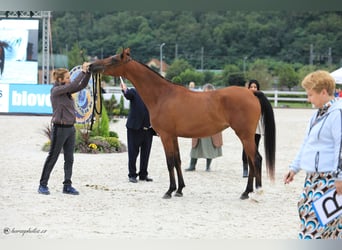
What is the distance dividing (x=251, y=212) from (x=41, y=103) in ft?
41.7

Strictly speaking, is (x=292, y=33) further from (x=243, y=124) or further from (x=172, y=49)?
(x=243, y=124)

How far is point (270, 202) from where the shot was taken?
25.1 ft

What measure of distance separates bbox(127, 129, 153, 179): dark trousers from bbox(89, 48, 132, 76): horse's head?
4.48 feet

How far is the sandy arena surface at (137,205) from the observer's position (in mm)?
5855

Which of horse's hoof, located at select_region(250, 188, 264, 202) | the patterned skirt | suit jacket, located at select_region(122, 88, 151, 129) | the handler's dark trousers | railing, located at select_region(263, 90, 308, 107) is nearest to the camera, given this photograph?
the patterned skirt

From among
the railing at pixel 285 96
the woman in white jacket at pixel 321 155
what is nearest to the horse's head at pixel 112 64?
the woman in white jacket at pixel 321 155

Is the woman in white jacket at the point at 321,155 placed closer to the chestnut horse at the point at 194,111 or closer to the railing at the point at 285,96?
the chestnut horse at the point at 194,111

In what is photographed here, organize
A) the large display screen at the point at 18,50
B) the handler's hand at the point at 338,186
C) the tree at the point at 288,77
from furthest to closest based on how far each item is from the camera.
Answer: the tree at the point at 288,77 → the large display screen at the point at 18,50 → the handler's hand at the point at 338,186

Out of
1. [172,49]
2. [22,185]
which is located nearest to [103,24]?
[172,49]

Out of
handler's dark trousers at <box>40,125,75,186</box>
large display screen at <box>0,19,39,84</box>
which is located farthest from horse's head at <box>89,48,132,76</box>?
large display screen at <box>0,19,39,84</box>

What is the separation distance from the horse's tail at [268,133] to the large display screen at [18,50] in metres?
13.5

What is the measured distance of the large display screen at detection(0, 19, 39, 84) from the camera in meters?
20.1

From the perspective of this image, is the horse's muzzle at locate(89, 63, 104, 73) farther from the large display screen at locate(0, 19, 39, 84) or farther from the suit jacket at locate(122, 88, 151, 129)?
the large display screen at locate(0, 19, 39, 84)
